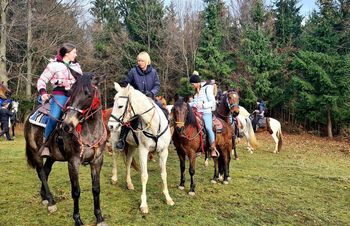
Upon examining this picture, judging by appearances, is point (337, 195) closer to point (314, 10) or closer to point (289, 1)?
point (314, 10)

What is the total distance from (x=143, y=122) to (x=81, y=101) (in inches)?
64.8

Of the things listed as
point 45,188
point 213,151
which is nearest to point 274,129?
point 213,151

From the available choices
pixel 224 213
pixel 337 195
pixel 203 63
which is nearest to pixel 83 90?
pixel 224 213

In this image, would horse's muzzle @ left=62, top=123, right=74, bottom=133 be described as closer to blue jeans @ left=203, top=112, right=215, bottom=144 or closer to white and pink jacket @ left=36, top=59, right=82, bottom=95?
white and pink jacket @ left=36, top=59, right=82, bottom=95

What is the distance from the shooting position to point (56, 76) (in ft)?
17.0

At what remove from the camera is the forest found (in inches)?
820

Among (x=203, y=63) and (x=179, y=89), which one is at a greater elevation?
(x=203, y=63)

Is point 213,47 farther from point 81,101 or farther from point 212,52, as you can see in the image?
point 81,101

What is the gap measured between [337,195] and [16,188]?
7.35 metres

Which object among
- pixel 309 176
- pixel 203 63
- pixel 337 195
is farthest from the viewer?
pixel 203 63

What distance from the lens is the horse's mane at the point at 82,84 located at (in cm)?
452

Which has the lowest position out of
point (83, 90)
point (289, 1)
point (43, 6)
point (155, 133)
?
point (155, 133)

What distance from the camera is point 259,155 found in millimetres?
14008

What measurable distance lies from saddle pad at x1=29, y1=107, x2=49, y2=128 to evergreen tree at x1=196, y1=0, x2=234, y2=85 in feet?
75.4
